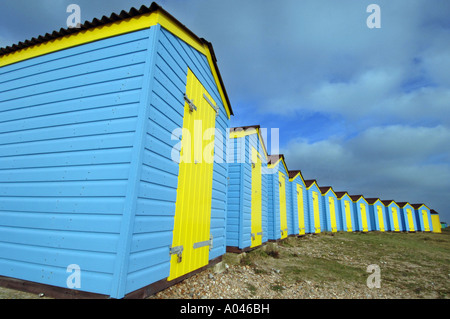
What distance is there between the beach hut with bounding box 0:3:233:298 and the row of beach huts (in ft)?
0.06

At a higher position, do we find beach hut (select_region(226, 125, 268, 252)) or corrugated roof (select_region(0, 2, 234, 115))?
corrugated roof (select_region(0, 2, 234, 115))

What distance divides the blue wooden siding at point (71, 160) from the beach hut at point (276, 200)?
9845mm

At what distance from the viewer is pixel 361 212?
30.4 metres

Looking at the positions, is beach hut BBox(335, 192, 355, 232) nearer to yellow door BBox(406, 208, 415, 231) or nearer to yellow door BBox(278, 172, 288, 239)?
yellow door BBox(406, 208, 415, 231)

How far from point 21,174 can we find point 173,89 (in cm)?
296

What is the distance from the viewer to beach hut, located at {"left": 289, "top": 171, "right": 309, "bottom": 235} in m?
16.4

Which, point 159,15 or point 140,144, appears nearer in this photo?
point 140,144

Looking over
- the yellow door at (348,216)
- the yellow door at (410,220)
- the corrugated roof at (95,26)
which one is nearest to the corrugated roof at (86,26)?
the corrugated roof at (95,26)

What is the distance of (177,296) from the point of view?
3.77 metres

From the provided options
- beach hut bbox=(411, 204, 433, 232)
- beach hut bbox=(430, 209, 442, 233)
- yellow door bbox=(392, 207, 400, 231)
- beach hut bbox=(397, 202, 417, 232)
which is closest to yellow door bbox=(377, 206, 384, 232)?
yellow door bbox=(392, 207, 400, 231)

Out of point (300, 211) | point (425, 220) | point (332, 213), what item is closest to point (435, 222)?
point (425, 220)

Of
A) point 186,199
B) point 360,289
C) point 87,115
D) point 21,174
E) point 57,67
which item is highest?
point 57,67
